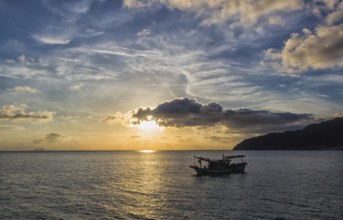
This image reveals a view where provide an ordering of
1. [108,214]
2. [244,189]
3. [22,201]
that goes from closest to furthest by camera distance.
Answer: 1. [108,214]
2. [22,201]
3. [244,189]

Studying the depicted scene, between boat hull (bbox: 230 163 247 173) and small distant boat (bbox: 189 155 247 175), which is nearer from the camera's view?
small distant boat (bbox: 189 155 247 175)

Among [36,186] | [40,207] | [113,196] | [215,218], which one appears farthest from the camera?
[36,186]

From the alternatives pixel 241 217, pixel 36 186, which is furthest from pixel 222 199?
pixel 36 186

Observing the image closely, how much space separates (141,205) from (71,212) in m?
11.6

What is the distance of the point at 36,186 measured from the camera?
7638cm

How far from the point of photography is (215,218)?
1695 inches

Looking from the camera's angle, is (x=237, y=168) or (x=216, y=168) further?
(x=237, y=168)

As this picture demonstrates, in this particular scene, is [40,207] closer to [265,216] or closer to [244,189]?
[265,216]

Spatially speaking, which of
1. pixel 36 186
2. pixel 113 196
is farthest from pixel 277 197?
pixel 36 186

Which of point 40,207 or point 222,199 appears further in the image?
point 222,199

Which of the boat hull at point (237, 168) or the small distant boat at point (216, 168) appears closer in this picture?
the small distant boat at point (216, 168)

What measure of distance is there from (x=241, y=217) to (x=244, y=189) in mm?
27644

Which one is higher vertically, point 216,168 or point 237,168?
point 216,168

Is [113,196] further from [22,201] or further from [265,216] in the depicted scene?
[265,216]
